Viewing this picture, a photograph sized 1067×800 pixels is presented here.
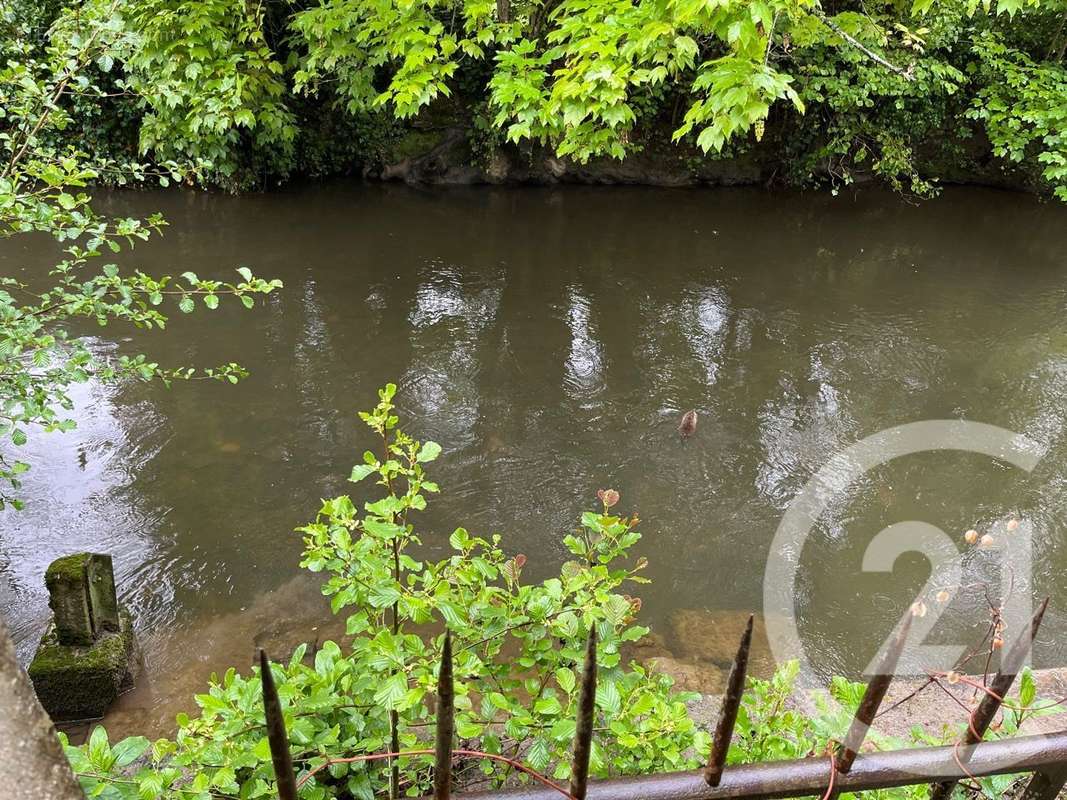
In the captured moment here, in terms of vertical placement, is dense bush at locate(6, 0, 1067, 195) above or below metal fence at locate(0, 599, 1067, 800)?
above

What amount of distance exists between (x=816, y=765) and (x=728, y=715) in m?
0.19

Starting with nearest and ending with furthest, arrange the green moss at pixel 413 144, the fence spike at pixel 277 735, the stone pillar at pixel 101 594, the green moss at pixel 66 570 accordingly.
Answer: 1. the fence spike at pixel 277 735
2. the green moss at pixel 66 570
3. the stone pillar at pixel 101 594
4. the green moss at pixel 413 144

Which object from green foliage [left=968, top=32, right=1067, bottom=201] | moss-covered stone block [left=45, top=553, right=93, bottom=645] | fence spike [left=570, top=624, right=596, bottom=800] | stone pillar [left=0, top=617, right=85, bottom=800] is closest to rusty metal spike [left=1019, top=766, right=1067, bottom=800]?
fence spike [left=570, top=624, right=596, bottom=800]

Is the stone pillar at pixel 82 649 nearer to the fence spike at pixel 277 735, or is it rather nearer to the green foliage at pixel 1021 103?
the fence spike at pixel 277 735

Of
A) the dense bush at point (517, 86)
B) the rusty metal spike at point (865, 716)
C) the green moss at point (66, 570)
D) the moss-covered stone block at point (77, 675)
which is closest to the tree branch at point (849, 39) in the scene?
the dense bush at point (517, 86)

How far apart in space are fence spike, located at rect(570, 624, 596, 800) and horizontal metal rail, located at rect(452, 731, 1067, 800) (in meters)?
0.06

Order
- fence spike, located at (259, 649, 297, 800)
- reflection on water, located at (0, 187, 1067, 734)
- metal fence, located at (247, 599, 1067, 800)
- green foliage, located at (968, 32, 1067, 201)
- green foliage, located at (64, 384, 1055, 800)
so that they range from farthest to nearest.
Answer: green foliage, located at (968, 32, 1067, 201)
reflection on water, located at (0, 187, 1067, 734)
green foliage, located at (64, 384, 1055, 800)
metal fence, located at (247, 599, 1067, 800)
fence spike, located at (259, 649, 297, 800)

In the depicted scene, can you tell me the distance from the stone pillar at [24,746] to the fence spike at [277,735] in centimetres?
19

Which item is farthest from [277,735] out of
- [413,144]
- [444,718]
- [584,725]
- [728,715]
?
[413,144]

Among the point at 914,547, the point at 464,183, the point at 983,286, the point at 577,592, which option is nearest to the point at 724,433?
the point at 914,547

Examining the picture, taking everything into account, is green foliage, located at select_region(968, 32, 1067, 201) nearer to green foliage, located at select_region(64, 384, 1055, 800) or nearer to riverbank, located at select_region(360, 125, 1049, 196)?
riverbank, located at select_region(360, 125, 1049, 196)

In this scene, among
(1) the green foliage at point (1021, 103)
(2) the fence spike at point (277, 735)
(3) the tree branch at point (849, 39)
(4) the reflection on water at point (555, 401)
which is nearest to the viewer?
(2) the fence spike at point (277, 735)

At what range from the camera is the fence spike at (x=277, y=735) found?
81cm

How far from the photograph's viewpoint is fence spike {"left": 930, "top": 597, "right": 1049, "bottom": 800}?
39.4 inches
